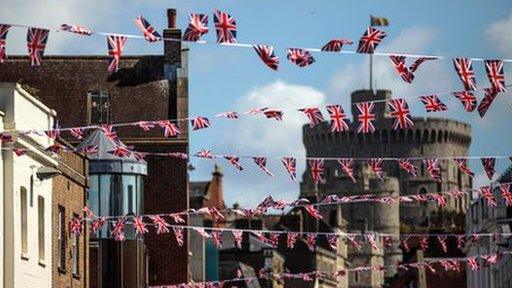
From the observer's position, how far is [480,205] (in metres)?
88.0

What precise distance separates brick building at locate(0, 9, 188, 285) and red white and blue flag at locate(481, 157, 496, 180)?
80.3ft

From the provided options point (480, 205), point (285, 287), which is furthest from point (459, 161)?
point (285, 287)

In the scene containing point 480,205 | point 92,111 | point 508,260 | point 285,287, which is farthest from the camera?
point 285,287

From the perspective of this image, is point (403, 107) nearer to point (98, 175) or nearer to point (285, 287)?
point (98, 175)

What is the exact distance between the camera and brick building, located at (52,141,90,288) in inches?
1999

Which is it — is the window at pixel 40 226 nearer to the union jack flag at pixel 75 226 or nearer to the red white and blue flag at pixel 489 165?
the union jack flag at pixel 75 226

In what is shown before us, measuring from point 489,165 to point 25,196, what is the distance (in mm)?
9602

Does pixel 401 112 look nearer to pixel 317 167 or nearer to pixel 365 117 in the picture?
pixel 365 117

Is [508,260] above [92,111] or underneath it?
underneath

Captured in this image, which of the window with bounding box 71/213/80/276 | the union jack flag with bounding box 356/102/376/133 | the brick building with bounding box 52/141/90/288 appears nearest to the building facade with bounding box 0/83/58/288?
the brick building with bounding box 52/141/90/288

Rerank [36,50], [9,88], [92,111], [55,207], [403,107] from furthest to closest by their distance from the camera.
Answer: [92,111]
[55,207]
[9,88]
[403,107]
[36,50]

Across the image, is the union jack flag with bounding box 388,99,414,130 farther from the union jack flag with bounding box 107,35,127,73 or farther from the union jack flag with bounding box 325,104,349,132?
the union jack flag with bounding box 107,35,127,73

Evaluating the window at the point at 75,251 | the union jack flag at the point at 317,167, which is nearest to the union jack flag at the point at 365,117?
the union jack flag at the point at 317,167

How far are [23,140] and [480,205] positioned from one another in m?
44.4
